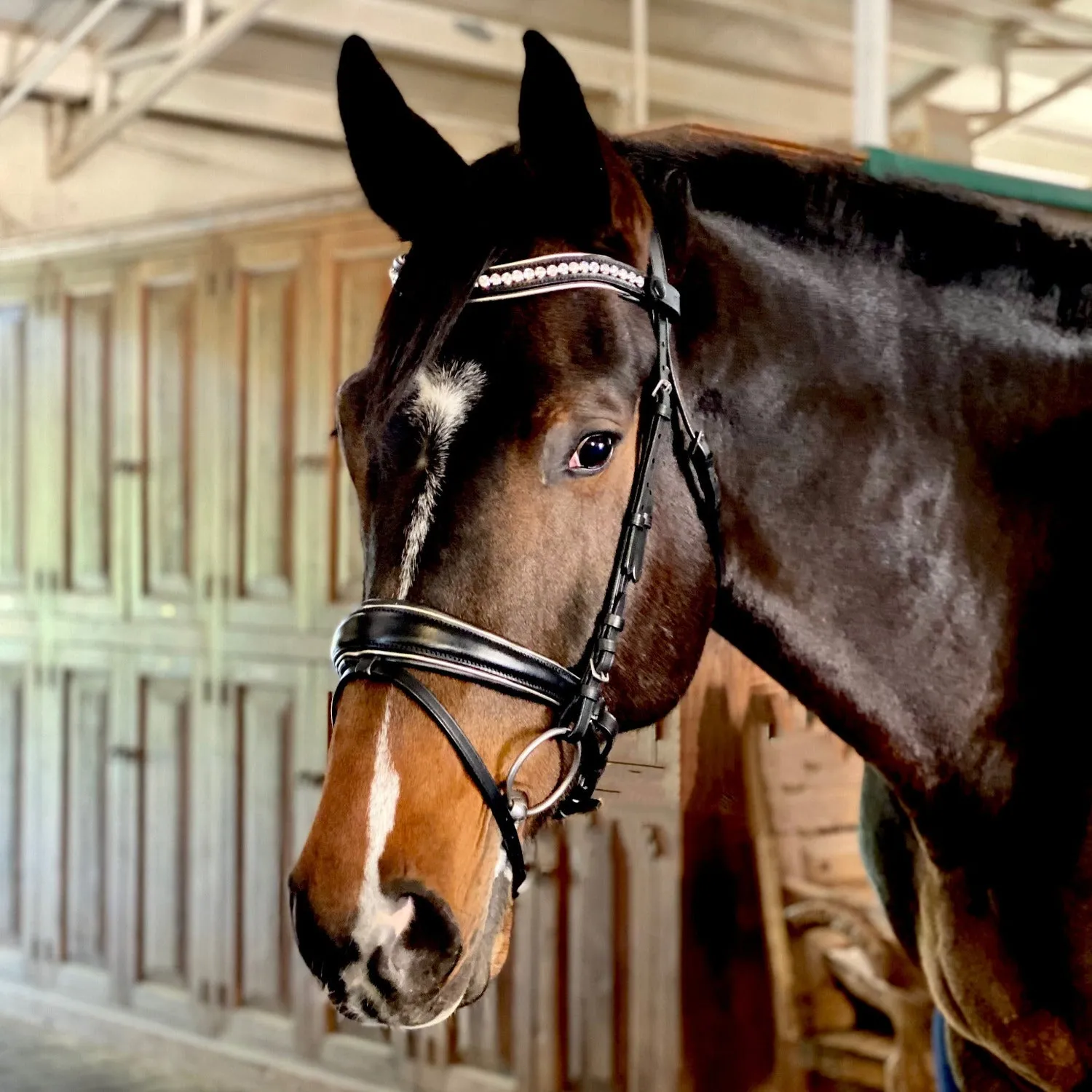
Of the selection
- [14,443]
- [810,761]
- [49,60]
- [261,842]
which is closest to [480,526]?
[810,761]

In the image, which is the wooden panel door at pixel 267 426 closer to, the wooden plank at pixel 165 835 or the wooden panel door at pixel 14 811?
the wooden plank at pixel 165 835

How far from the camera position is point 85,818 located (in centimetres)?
333

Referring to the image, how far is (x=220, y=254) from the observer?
3033mm

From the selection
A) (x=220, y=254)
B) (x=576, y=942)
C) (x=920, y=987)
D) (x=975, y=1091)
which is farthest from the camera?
(x=220, y=254)

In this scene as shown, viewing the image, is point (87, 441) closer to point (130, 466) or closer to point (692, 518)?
point (130, 466)

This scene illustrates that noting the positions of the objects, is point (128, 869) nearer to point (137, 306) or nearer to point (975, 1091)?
point (137, 306)

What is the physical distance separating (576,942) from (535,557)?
1.79 metres

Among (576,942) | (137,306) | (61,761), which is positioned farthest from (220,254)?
(576,942)

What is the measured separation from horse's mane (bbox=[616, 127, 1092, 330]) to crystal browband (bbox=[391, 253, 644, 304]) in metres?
0.13

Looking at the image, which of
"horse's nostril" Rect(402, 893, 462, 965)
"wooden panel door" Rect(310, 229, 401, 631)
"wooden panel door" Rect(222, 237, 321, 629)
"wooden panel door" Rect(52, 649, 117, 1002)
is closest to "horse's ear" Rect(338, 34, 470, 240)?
"horse's nostril" Rect(402, 893, 462, 965)

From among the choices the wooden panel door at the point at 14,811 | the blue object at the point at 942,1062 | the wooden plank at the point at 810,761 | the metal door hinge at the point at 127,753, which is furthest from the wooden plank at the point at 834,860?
the wooden panel door at the point at 14,811

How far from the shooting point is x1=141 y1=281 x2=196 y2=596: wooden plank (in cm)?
312

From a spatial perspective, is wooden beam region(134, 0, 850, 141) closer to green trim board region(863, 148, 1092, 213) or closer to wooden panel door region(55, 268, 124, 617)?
wooden panel door region(55, 268, 124, 617)

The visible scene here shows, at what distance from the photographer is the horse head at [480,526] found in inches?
30.5
